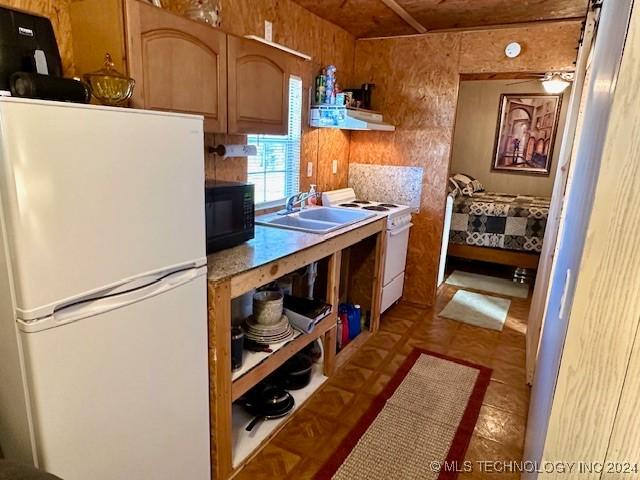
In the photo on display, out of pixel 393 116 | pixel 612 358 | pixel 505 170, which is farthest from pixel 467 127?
pixel 612 358

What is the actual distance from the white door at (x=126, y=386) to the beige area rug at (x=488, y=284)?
3.72 metres

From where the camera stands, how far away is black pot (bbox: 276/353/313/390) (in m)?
2.56

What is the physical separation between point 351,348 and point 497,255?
2.63 metres

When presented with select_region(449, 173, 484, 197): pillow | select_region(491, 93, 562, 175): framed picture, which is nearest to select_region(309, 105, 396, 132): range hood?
select_region(449, 173, 484, 197): pillow

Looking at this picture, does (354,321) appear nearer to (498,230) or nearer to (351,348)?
(351,348)

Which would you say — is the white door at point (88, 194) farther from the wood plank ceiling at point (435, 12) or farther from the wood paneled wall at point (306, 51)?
the wood plank ceiling at point (435, 12)

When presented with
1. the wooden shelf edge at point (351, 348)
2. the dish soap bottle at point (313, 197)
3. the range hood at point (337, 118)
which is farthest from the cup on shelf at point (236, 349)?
the range hood at point (337, 118)

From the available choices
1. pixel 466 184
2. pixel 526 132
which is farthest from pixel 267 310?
pixel 526 132

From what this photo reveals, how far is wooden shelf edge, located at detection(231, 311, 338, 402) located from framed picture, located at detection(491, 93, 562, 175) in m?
4.71

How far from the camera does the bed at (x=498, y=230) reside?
186 inches

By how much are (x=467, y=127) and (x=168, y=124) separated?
5.86 m

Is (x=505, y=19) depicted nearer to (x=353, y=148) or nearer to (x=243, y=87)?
(x=353, y=148)

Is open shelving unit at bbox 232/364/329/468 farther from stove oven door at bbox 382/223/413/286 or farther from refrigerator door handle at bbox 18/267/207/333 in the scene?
stove oven door at bbox 382/223/413/286

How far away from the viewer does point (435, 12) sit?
303 centimetres
